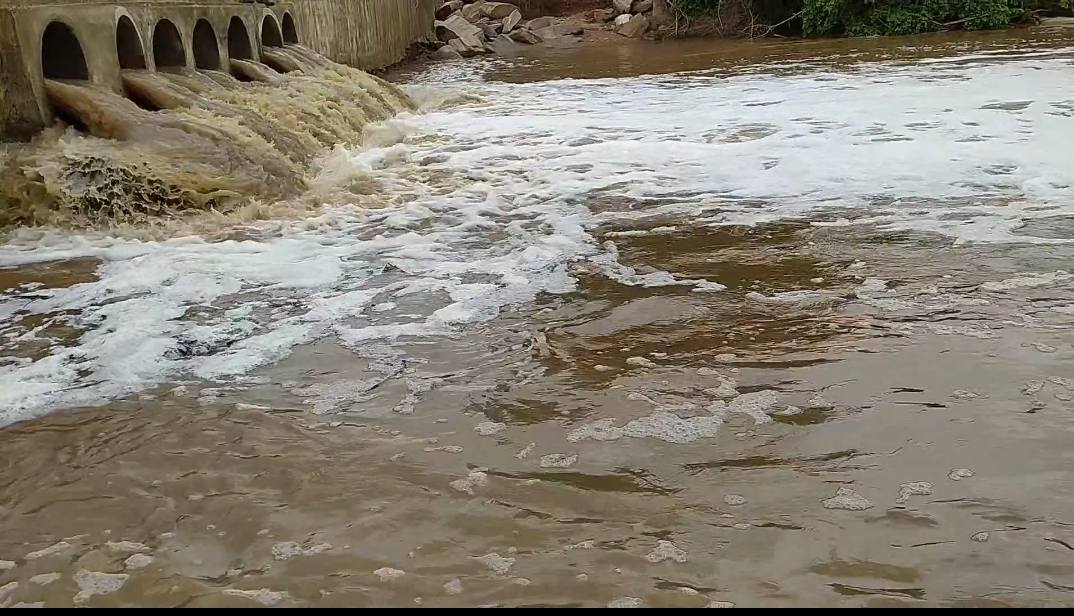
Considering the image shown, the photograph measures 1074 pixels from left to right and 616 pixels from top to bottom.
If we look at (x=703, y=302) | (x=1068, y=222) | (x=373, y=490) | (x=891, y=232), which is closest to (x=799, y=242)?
(x=891, y=232)

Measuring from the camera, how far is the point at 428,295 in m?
3.75

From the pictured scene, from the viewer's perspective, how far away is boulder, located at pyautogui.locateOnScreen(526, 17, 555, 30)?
79.3 ft

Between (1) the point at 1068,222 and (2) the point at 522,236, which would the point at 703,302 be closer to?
(2) the point at 522,236

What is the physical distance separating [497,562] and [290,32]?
430 inches

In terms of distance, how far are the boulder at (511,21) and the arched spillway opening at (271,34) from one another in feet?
44.2

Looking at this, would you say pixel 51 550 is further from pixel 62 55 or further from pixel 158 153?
pixel 62 55

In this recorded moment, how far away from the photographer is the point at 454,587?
1.85m

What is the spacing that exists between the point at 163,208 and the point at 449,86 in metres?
8.33

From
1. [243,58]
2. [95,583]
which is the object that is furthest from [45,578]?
[243,58]

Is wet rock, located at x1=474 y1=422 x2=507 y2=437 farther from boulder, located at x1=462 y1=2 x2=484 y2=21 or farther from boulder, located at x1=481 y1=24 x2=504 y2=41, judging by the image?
boulder, located at x1=462 y1=2 x2=484 y2=21

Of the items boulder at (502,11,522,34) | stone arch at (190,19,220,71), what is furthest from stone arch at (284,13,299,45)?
boulder at (502,11,522,34)

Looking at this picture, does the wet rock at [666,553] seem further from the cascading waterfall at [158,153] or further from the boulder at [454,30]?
the boulder at [454,30]

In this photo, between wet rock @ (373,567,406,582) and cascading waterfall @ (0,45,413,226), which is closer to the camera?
wet rock @ (373,567,406,582)

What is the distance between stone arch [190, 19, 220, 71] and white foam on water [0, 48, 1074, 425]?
1.93 meters
